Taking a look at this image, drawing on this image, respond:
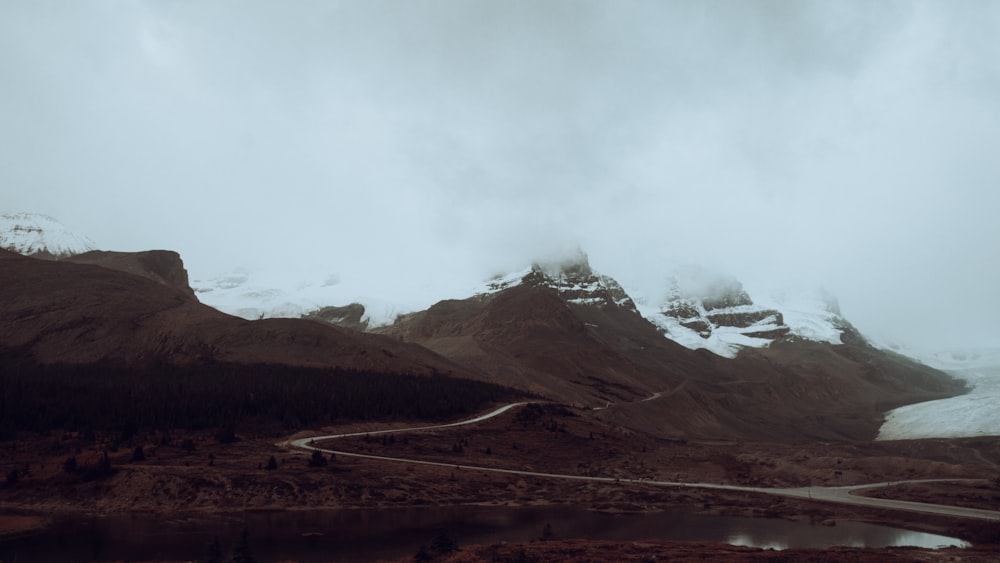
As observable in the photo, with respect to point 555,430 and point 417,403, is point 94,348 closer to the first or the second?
point 417,403

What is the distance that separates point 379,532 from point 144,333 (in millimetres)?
130342

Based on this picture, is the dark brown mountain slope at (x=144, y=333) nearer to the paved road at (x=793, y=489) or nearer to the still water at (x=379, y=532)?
the paved road at (x=793, y=489)

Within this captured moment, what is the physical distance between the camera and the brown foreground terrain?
4775cm

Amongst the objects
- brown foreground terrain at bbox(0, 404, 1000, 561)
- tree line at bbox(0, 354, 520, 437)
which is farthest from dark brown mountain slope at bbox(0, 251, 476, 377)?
brown foreground terrain at bbox(0, 404, 1000, 561)

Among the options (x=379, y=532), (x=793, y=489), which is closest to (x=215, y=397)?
(x=379, y=532)

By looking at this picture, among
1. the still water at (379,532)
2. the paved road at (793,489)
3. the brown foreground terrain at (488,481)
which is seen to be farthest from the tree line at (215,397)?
the still water at (379,532)

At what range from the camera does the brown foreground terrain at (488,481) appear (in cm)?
4775

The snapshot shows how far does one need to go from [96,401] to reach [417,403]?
144 ft

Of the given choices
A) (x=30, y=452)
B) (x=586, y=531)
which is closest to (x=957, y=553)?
(x=586, y=531)

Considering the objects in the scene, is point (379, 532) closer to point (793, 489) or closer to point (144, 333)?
point (793, 489)

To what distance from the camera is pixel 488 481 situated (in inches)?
2872

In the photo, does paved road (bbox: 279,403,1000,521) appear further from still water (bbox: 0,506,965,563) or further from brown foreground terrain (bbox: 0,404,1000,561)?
still water (bbox: 0,506,965,563)

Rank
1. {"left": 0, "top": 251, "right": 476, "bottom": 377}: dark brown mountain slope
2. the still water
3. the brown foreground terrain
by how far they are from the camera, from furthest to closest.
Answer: {"left": 0, "top": 251, "right": 476, "bottom": 377}: dark brown mountain slope
the brown foreground terrain
the still water

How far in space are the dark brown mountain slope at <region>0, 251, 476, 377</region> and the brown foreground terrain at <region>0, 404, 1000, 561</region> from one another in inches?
2484
